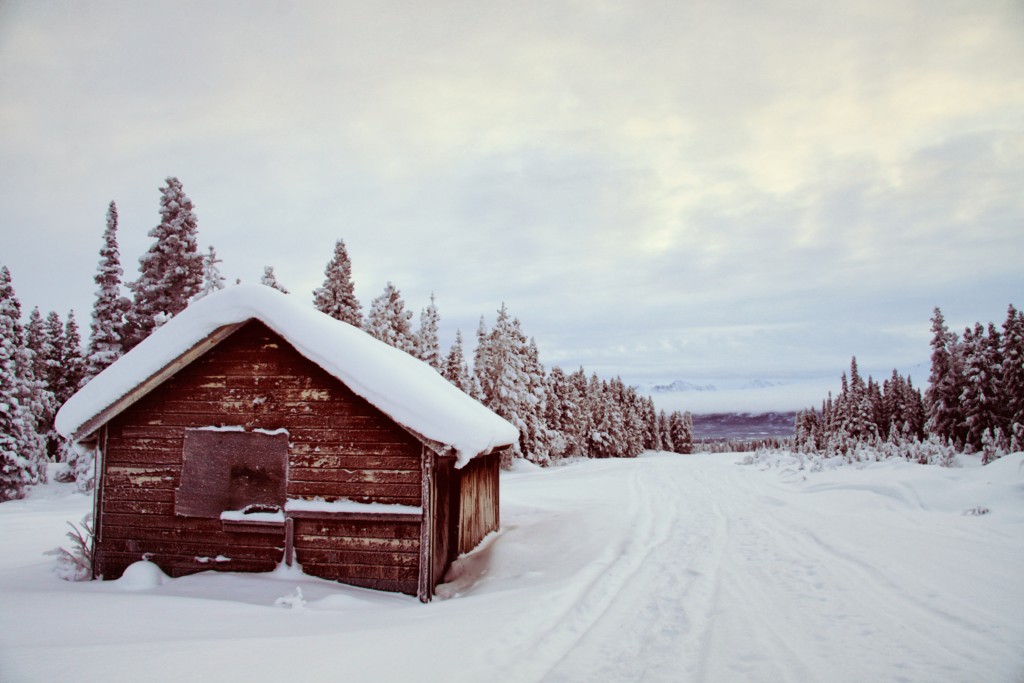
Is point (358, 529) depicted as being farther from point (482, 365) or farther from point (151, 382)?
point (482, 365)

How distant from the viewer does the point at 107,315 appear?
26875mm

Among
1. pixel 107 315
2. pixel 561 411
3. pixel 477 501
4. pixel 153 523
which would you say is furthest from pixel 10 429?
pixel 561 411

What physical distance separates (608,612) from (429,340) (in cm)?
3356

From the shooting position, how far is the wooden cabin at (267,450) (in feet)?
28.9

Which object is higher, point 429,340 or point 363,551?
point 429,340

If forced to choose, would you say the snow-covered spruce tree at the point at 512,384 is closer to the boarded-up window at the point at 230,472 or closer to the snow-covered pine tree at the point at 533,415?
the snow-covered pine tree at the point at 533,415

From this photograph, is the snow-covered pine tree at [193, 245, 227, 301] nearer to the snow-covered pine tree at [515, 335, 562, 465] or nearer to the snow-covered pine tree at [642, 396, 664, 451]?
the snow-covered pine tree at [515, 335, 562, 465]

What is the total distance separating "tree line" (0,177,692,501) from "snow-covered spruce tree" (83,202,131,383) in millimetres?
42

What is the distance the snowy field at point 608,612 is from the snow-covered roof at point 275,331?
266 centimetres

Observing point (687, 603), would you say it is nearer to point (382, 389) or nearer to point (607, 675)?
point (607, 675)

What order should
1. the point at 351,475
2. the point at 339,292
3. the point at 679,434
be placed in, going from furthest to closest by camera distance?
the point at 679,434, the point at 339,292, the point at 351,475

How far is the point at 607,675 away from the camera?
16.9 ft

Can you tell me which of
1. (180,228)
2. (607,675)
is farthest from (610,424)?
(607,675)

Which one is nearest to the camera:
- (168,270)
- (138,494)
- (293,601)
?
(293,601)
